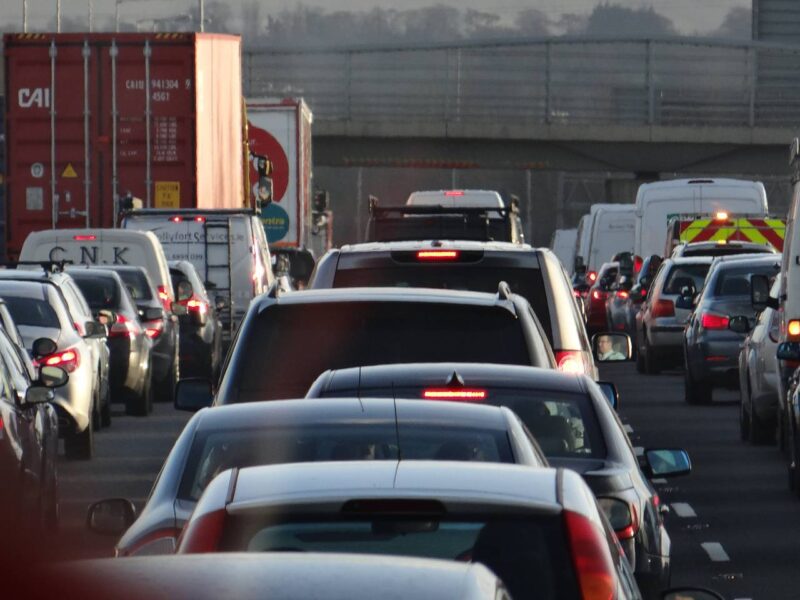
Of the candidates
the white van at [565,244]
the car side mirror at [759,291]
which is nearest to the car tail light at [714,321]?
the car side mirror at [759,291]

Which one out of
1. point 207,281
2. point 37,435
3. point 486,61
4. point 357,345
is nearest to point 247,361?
point 357,345

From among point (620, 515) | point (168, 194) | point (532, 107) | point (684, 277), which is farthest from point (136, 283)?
point (532, 107)

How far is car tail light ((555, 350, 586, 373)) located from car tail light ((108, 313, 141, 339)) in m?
12.3

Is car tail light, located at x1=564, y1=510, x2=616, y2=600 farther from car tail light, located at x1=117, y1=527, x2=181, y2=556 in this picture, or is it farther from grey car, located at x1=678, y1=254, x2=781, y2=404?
grey car, located at x1=678, y1=254, x2=781, y2=404

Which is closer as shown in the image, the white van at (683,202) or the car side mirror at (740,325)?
the car side mirror at (740,325)

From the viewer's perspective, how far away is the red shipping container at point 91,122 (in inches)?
1216

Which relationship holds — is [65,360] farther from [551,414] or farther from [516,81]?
[516,81]

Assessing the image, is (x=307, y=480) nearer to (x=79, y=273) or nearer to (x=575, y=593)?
(x=575, y=593)

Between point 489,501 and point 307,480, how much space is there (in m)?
0.44

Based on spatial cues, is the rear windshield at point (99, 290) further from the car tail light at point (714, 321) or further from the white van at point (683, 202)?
the white van at point (683, 202)

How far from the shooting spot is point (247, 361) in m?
9.95

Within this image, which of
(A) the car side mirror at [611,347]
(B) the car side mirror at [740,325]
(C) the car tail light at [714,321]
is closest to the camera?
(A) the car side mirror at [611,347]

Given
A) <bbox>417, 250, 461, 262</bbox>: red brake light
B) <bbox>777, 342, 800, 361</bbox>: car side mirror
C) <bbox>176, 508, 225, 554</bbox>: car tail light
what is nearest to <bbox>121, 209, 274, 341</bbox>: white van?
<bbox>777, 342, 800, 361</bbox>: car side mirror

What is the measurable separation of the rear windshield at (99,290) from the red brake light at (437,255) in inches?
459
